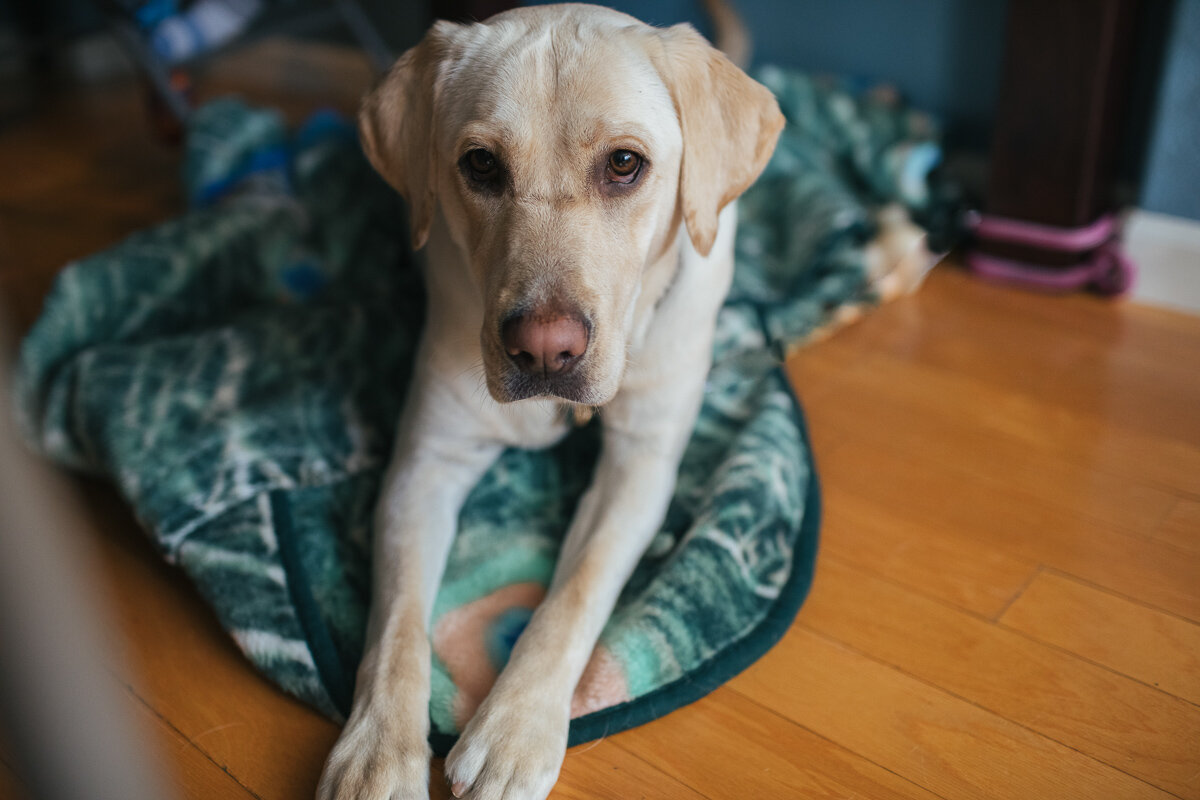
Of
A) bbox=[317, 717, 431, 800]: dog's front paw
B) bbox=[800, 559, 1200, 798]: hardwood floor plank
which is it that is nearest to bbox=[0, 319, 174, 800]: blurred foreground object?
bbox=[317, 717, 431, 800]: dog's front paw

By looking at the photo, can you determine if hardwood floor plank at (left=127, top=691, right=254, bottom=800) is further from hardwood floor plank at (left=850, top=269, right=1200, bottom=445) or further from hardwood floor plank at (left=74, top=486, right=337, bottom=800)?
hardwood floor plank at (left=850, top=269, right=1200, bottom=445)

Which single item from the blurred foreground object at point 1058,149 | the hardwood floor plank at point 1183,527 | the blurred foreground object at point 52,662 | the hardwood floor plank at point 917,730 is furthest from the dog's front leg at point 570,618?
the blurred foreground object at point 1058,149

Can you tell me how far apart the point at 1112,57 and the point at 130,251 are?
88.5 inches

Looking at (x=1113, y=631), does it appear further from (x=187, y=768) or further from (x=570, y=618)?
(x=187, y=768)

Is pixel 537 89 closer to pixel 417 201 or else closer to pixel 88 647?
pixel 417 201

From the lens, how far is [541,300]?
1.17 metres

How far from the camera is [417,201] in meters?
1.41

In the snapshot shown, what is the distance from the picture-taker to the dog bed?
139cm

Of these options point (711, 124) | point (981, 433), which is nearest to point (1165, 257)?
point (981, 433)

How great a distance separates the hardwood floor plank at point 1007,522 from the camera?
59.5 inches

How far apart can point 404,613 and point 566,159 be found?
647 mm

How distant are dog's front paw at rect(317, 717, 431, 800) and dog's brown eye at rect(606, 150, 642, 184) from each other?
75 cm

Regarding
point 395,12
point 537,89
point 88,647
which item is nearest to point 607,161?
point 537,89

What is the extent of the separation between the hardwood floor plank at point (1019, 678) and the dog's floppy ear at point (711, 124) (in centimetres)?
60
